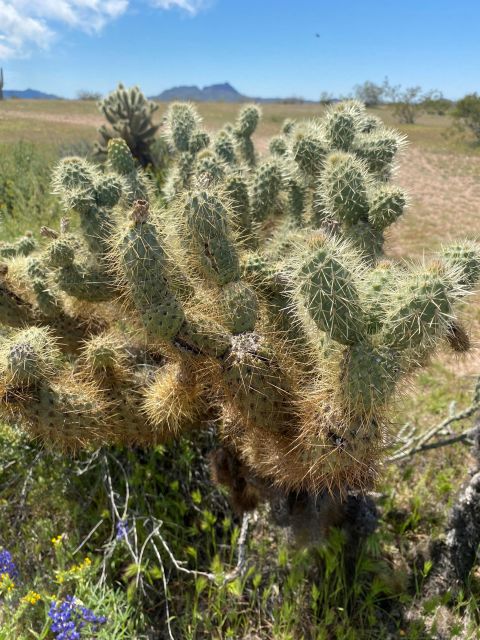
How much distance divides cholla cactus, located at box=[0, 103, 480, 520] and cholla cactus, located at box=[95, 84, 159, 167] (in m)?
6.75

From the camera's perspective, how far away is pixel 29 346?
1578 millimetres

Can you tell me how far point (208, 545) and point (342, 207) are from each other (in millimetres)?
1674

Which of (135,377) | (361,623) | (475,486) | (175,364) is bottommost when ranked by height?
(361,623)

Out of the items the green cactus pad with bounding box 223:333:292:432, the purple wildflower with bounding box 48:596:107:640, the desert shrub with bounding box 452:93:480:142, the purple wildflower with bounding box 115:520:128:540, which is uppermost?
the desert shrub with bounding box 452:93:480:142

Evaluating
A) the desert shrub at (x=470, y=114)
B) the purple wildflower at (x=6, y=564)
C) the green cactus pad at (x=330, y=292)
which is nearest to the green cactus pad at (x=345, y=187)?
the green cactus pad at (x=330, y=292)

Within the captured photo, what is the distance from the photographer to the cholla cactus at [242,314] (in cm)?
127

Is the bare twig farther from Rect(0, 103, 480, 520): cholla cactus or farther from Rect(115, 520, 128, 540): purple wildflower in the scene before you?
Rect(115, 520, 128, 540): purple wildflower

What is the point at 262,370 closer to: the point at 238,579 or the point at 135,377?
the point at 135,377

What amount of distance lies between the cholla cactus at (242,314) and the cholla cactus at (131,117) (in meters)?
6.75

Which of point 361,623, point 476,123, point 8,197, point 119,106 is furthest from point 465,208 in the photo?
point 476,123

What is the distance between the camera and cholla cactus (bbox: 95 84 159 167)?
8477mm

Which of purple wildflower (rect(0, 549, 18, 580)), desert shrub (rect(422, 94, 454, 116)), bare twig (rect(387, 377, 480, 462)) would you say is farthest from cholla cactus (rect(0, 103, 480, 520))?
desert shrub (rect(422, 94, 454, 116))

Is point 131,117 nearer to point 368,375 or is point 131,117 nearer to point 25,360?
point 25,360

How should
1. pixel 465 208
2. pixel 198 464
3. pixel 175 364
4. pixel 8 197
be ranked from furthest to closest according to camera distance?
1. pixel 465 208
2. pixel 8 197
3. pixel 198 464
4. pixel 175 364
